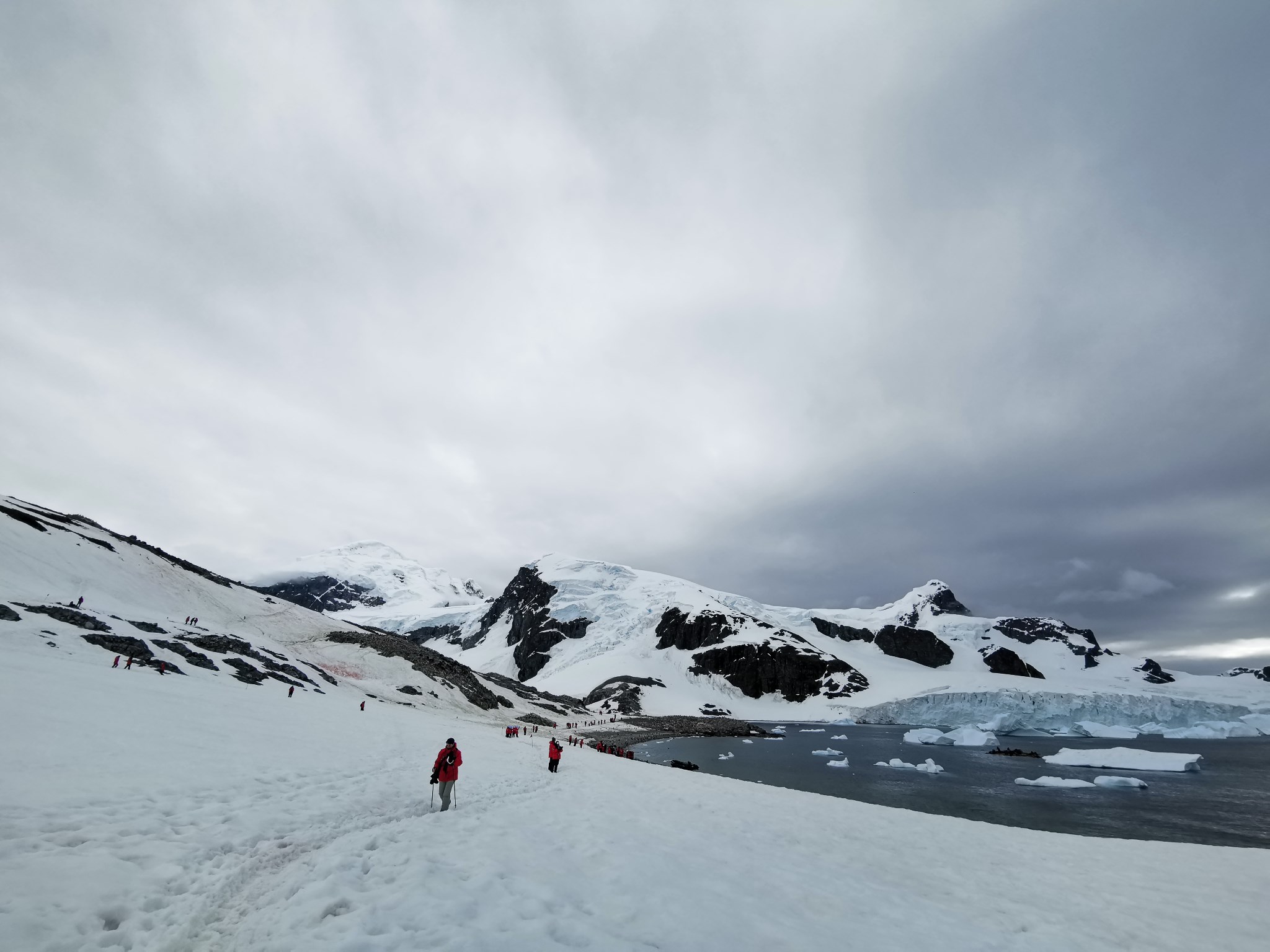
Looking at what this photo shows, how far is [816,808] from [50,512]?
92.5 metres

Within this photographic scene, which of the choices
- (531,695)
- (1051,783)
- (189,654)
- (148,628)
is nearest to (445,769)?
(189,654)

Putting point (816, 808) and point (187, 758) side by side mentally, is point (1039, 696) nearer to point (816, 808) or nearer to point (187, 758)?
point (816, 808)

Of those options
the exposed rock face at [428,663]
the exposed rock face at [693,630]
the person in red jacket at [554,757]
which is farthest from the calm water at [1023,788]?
the exposed rock face at [693,630]

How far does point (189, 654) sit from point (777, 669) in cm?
16456

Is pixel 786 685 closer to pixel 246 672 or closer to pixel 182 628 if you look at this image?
pixel 246 672

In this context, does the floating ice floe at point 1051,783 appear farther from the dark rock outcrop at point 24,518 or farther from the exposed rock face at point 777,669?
the exposed rock face at point 777,669

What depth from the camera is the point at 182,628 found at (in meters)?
47.8

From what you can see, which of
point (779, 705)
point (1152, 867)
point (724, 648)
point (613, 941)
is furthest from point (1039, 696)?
point (613, 941)

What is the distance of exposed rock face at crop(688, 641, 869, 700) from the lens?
17088 cm

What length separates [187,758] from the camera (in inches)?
642

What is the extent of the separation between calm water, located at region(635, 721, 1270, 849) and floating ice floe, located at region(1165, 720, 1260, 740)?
97.4 ft

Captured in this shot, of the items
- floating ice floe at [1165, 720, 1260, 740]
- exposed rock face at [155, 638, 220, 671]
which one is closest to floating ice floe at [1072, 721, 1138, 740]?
floating ice floe at [1165, 720, 1260, 740]

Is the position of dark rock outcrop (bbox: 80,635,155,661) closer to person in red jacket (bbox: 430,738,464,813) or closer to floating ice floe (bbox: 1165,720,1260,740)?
person in red jacket (bbox: 430,738,464,813)

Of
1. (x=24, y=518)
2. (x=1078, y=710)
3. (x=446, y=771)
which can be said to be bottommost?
(x=446, y=771)
